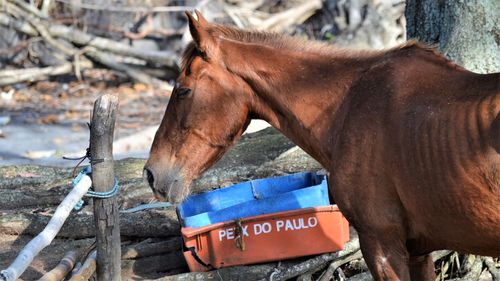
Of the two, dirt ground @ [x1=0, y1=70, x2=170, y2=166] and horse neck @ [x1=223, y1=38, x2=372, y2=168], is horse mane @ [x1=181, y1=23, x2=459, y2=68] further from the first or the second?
dirt ground @ [x1=0, y1=70, x2=170, y2=166]

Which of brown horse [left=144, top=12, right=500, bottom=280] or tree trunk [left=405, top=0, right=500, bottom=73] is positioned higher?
tree trunk [left=405, top=0, right=500, bottom=73]

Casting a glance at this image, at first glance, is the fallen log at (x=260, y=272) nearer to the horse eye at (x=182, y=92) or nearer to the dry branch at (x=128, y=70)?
the horse eye at (x=182, y=92)

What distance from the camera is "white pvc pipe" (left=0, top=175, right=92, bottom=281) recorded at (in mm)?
3943

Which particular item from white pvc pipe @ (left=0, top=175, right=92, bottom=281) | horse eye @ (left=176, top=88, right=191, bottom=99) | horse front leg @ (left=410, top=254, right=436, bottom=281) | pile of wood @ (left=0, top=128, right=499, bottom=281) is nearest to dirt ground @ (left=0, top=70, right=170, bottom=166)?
pile of wood @ (left=0, top=128, right=499, bottom=281)

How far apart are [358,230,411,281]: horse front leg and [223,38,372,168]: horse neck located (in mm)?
490

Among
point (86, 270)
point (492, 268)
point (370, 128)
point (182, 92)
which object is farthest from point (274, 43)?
point (492, 268)

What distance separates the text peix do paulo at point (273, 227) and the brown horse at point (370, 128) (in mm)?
690

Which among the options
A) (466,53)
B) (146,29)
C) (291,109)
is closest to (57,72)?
(146,29)

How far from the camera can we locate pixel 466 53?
19.3 ft

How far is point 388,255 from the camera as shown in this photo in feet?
13.2

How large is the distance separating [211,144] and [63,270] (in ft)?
4.30

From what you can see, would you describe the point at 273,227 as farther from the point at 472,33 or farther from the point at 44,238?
the point at 472,33

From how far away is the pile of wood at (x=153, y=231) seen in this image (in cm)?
531

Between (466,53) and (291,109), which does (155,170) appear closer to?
(291,109)
